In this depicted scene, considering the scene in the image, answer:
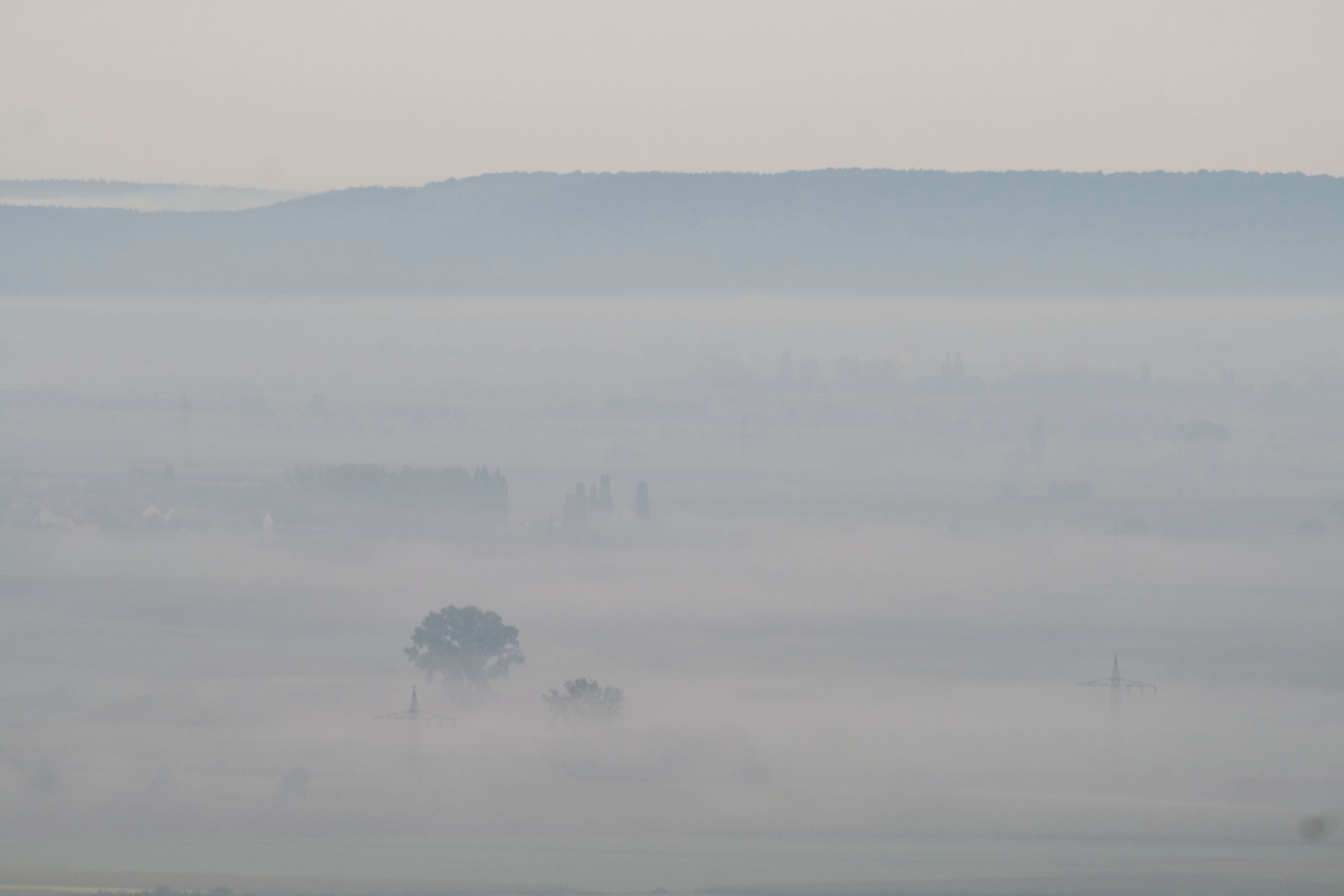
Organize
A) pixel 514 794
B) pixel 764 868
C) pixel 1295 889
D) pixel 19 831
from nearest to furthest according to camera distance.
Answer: pixel 1295 889 → pixel 764 868 → pixel 19 831 → pixel 514 794

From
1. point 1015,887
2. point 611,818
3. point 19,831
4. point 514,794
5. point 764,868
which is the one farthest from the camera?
point 514,794

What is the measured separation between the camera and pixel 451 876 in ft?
427

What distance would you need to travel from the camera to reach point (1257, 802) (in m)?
196

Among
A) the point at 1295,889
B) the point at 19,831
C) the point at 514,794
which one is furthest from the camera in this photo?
the point at 514,794

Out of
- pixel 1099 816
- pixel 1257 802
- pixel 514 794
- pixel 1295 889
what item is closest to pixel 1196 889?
pixel 1295 889

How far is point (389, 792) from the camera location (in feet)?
650

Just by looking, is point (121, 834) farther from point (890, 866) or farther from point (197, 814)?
point (890, 866)

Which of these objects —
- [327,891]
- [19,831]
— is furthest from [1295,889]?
[19,831]

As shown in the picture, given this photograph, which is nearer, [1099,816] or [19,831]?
[19,831]

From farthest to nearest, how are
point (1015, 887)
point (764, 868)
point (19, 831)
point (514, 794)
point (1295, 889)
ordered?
point (514, 794) < point (19, 831) < point (764, 868) < point (1015, 887) < point (1295, 889)

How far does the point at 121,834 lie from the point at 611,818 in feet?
185

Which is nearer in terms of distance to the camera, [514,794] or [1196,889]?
[1196,889]

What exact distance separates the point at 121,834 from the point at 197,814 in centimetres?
1019

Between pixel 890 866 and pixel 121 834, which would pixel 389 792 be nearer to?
pixel 121 834
